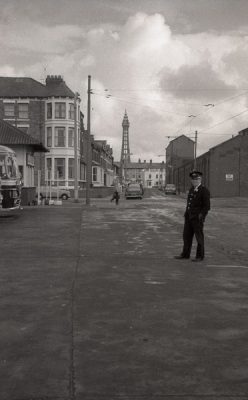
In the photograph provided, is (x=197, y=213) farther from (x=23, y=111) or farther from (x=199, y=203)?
(x=23, y=111)

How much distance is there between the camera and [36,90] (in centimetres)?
5391

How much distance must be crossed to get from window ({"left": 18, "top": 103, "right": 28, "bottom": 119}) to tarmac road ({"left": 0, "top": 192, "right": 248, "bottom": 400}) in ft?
143

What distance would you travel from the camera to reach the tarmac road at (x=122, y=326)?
411 centimetres

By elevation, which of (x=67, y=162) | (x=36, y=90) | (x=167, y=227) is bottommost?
(x=167, y=227)

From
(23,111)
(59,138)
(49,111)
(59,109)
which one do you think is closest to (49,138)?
(59,138)

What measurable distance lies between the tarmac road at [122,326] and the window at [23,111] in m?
43.6

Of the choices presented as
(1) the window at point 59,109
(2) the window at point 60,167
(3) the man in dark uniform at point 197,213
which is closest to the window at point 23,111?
(1) the window at point 59,109

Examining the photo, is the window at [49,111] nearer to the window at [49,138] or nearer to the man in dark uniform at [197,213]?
the window at [49,138]

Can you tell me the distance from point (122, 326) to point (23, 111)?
50.0 metres

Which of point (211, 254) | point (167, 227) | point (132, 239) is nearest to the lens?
point (211, 254)

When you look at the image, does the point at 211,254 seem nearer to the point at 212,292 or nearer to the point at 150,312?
the point at 212,292

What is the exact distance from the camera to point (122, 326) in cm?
573

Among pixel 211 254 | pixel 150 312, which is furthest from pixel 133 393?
pixel 211 254

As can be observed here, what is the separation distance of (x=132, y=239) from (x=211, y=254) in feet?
11.3
